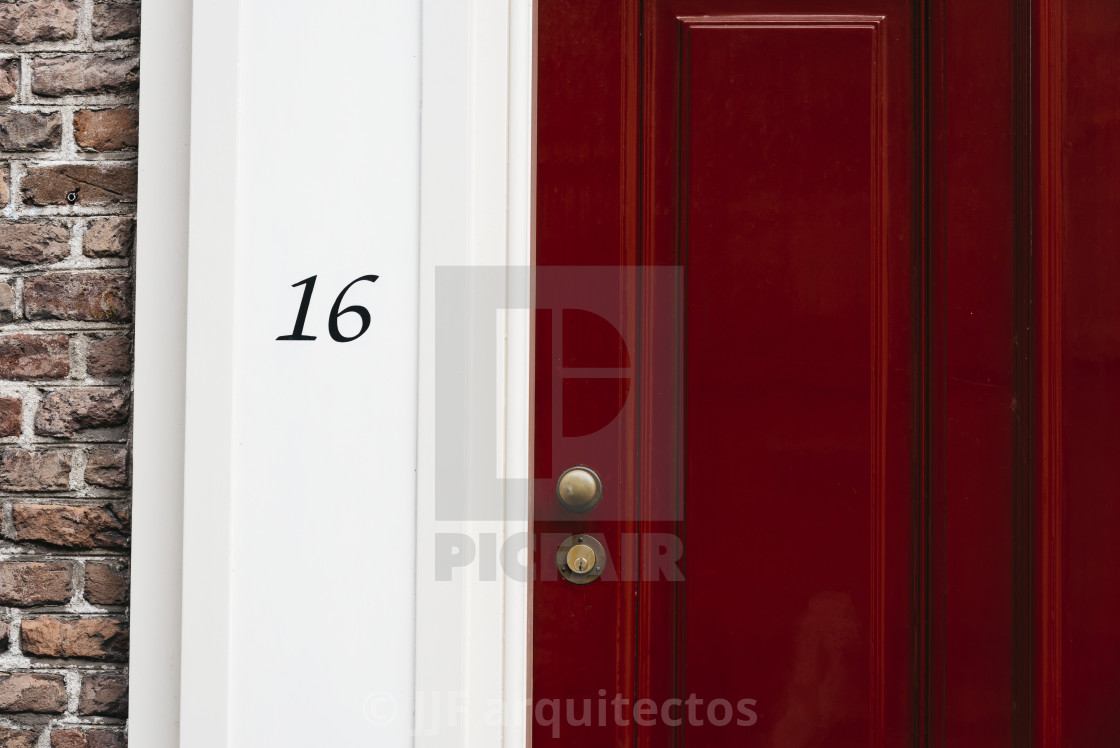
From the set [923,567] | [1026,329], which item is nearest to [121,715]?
[923,567]

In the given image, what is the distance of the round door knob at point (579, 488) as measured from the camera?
1.07m

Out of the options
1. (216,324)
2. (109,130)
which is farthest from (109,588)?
(109,130)

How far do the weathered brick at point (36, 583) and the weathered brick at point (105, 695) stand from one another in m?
0.13

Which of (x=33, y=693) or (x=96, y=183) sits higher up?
(x=96, y=183)

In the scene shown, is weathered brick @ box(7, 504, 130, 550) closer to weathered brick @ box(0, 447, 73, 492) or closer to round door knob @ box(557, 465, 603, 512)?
weathered brick @ box(0, 447, 73, 492)

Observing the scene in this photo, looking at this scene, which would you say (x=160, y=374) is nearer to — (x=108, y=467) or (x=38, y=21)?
(x=108, y=467)

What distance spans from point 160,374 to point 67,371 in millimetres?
165

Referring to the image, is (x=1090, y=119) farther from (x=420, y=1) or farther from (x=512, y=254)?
(x=420, y=1)

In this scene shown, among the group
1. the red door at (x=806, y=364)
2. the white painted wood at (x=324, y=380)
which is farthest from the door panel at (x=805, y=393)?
the white painted wood at (x=324, y=380)

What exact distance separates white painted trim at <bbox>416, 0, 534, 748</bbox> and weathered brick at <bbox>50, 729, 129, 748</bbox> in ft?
1.51

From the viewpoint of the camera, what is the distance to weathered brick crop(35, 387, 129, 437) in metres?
1.02

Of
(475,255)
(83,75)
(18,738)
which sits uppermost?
(83,75)

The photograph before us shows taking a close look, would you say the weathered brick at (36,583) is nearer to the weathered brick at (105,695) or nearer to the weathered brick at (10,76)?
the weathered brick at (105,695)

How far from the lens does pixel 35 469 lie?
1.03m
